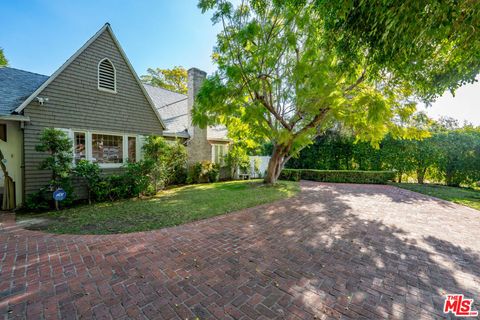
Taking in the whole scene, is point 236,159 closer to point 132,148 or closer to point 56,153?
point 132,148

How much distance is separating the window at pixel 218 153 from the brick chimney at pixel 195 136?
96cm

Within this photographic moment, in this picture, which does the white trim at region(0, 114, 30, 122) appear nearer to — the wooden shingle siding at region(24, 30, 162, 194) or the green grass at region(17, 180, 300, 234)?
the wooden shingle siding at region(24, 30, 162, 194)

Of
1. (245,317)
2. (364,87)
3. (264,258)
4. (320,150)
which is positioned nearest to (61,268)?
(245,317)

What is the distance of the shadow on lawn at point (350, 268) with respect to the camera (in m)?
2.43

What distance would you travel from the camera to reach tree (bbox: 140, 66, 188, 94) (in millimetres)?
28155

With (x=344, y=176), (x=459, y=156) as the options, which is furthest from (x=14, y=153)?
(x=459, y=156)

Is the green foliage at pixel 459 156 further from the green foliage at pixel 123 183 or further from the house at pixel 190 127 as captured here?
the green foliage at pixel 123 183

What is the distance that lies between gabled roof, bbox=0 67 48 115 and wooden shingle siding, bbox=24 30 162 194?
551 millimetres

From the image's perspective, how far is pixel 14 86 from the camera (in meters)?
7.37

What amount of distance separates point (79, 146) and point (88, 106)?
1.64m

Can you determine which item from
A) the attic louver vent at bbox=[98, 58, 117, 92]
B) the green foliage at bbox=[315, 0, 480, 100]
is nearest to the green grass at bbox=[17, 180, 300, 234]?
the attic louver vent at bbox=[98, 58, 117, 92]

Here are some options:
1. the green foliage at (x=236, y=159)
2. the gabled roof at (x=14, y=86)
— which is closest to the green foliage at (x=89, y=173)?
the gabled roof at (x=14, y=86)

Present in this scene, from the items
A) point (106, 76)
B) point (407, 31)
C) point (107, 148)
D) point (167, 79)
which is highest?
point (167, 79)

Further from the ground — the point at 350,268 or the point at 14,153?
the point at 14,153
